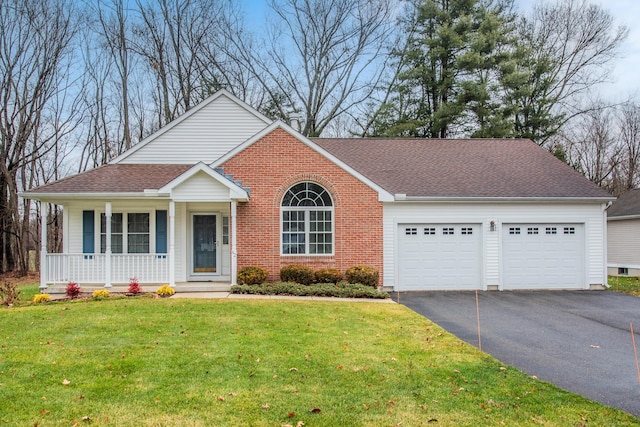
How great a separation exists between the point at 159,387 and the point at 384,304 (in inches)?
284

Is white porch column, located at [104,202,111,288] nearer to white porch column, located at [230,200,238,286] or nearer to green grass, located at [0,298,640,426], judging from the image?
white porch column, located at [230,200,238,286]

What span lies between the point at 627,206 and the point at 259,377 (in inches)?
957

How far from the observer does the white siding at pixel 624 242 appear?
22328mm

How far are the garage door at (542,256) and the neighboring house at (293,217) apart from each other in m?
0.03

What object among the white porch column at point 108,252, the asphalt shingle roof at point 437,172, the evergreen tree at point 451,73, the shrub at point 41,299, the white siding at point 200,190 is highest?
the evergreen tree at point 451,73

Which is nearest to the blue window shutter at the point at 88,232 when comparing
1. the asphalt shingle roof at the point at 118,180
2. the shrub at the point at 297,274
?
the asphalt shingle roof at the point at 118,180

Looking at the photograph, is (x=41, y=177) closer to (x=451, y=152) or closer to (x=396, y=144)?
(x=396, y=144)

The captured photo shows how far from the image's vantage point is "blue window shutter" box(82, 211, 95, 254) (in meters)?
14.5

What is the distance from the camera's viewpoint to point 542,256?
A: 51.1ft

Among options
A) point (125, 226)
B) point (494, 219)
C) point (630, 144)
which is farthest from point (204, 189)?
point (630, 144)

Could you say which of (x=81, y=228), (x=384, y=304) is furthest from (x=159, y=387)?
(x=81, y=228)

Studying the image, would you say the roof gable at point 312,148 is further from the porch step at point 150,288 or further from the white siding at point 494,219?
the porch step at point 150,288

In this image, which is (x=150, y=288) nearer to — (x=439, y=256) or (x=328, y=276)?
(x=328, y=276)

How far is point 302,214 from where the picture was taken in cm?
1446
